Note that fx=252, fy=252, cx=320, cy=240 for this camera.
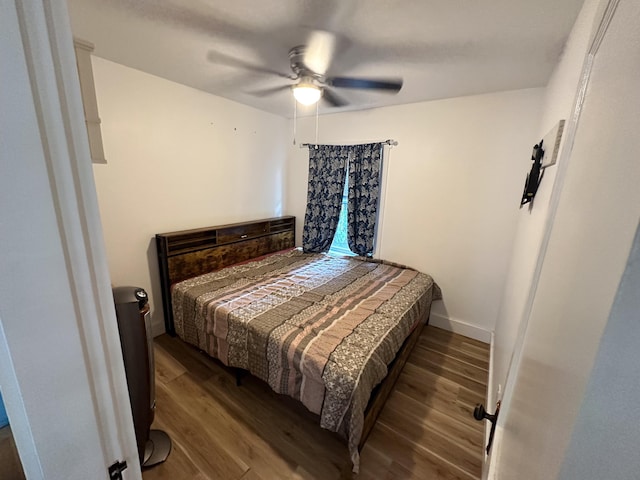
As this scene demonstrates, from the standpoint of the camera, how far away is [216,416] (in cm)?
173

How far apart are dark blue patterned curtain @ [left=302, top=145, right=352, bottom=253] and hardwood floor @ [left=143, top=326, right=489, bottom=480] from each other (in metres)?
1.91

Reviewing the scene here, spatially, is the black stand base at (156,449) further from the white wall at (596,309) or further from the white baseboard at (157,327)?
the white wall at (596,309)

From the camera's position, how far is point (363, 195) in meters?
3.17

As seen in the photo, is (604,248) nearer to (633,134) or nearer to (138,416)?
(633,134)

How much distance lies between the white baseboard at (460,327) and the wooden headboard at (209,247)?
2.23m

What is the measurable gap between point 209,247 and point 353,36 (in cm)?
229

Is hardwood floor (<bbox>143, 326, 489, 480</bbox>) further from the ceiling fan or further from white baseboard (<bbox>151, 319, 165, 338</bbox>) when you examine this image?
the ceiling fan

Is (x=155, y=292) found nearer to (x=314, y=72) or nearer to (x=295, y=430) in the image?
(x=295, y=430)

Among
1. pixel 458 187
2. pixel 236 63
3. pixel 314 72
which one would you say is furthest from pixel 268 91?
pixel 458 187

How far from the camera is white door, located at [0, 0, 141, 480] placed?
35 cm

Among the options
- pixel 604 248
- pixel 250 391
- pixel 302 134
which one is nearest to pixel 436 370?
pixel 250 391

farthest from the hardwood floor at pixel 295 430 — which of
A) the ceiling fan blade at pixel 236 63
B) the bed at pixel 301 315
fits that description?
the ceiling fan blade at pixel 236 63

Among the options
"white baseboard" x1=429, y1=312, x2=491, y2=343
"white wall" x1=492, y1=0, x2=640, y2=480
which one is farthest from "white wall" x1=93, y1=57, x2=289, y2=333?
"white wall" x1=492, y1=0, x2=640, y2=480

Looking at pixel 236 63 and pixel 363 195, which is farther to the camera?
pixel 363 195
